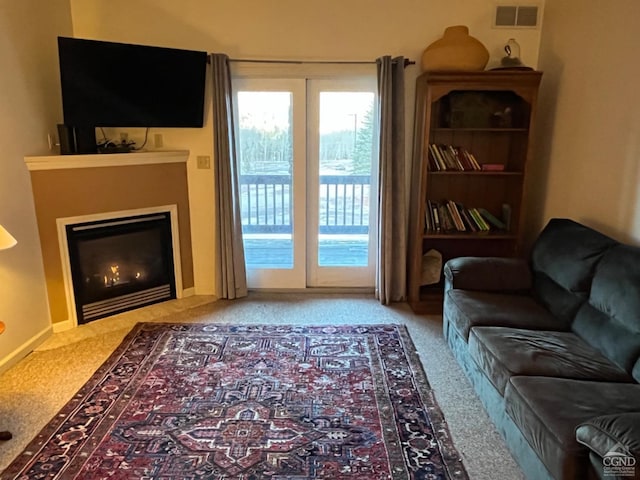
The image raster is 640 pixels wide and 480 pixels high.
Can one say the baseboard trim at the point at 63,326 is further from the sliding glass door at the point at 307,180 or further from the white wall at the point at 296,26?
the white wall at the point at 296,26

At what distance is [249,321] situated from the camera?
3.68 metres

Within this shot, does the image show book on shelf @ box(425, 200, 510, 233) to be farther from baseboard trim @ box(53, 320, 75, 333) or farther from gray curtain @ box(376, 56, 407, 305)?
baseboard trim @ box(53, 320, 75, 333)

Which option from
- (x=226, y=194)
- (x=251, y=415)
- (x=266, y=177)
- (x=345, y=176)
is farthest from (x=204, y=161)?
(x=251, y=415)

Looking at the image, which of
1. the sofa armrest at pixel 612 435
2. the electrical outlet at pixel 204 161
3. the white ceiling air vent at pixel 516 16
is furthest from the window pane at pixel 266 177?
the sofa armrest at pixel 612 435

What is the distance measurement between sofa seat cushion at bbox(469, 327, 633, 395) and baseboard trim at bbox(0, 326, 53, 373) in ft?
9.47

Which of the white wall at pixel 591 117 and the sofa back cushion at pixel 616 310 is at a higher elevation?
the white wall at pixel 591 117

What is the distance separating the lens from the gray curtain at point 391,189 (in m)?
3.78

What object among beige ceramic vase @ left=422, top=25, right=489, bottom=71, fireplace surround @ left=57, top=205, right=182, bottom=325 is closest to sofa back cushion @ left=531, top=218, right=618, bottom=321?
beige ceramic vase @ left=422, top=25, right=489, bottom=71

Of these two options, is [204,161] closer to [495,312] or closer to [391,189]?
[391,189]

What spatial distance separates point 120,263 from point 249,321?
123 centimetres

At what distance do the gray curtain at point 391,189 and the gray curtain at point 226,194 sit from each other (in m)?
1.25

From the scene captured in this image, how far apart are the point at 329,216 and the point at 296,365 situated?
1.66 meters

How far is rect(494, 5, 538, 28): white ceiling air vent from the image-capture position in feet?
12.4

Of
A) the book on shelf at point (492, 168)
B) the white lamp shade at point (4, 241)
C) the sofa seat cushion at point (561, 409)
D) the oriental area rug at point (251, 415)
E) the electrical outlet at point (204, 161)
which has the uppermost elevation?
the electrical outlet at point (204, 161)
